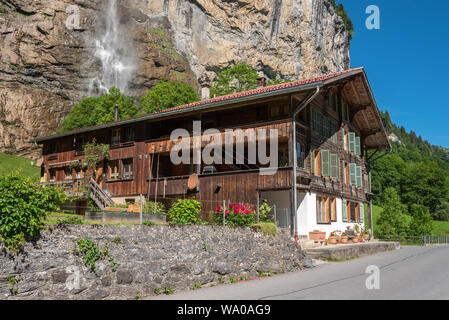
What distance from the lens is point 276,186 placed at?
20141 millimetres

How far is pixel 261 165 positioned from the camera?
22.2m

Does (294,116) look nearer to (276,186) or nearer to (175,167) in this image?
(276,186)

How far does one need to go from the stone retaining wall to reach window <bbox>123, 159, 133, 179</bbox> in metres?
14.1

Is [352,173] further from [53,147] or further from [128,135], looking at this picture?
[53,147]

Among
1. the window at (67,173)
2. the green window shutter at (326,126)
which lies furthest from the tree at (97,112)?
the green window shutter at (326,126)

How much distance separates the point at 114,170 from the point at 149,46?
5336 cm

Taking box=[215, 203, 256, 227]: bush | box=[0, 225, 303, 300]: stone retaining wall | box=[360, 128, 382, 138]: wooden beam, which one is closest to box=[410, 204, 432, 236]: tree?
box=[360, 128, 382, 138]: wooden beam

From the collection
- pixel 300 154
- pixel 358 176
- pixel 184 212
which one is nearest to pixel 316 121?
pixel 300 154

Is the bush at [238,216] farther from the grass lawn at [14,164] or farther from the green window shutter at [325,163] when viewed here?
the grass lawn at [14,164]

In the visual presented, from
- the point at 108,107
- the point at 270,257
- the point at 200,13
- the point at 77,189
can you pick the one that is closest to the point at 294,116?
the point at 270,257

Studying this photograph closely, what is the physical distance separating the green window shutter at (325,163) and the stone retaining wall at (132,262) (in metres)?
10.5

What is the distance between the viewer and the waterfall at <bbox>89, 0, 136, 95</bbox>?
2790 inches

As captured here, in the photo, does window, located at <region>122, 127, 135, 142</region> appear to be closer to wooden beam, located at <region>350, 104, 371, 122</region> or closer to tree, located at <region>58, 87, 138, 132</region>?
wooden beam, located at <region>350, 104, 371, 122</region>
